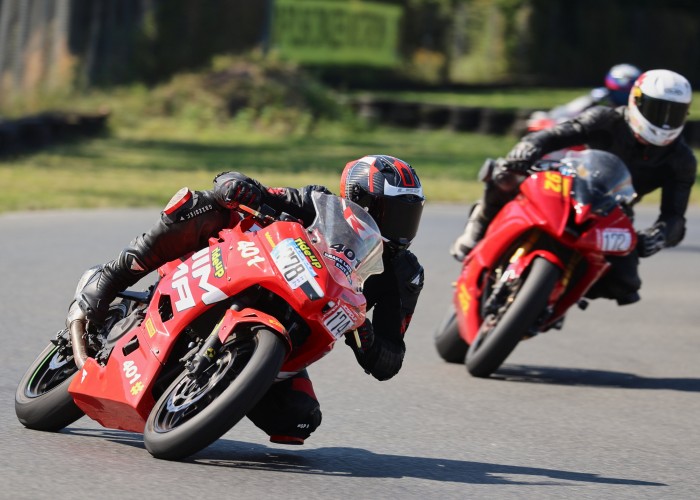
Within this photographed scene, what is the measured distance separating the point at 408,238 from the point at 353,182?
12.1 inches

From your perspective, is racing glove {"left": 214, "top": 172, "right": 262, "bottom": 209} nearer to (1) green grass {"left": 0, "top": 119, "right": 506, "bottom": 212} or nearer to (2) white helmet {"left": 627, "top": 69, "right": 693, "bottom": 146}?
(2) white helmet {"left": 627, "top": 69, "right": 693, "bottom": 146}

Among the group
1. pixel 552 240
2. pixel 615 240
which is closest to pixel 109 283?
pixel 552 240

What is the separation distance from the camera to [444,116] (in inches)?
1141

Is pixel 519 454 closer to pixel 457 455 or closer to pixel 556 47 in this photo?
pixel 457 455

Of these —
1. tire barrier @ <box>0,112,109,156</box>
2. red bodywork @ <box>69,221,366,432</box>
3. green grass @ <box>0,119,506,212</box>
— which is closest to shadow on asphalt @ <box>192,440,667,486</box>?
red bodywork @ <box>69,221,366,432</box>

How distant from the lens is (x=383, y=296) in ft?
19.8

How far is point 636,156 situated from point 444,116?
66.0 ft

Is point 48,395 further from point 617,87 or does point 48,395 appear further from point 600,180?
point 617,87

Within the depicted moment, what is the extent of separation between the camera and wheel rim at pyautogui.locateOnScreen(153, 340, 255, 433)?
526 centimetres

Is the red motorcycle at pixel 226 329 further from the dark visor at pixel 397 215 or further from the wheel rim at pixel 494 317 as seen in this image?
the wheel rim at pixel 494 317

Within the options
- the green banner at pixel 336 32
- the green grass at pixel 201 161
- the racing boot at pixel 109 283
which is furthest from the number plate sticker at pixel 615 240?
the green banner at pixel 336 32

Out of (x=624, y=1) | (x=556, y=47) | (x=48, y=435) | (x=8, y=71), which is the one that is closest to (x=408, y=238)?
(x=48, y=435)

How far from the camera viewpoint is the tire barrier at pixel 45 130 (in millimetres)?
19766

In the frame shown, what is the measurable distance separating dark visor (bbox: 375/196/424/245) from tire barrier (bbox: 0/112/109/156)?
14.2 metres
